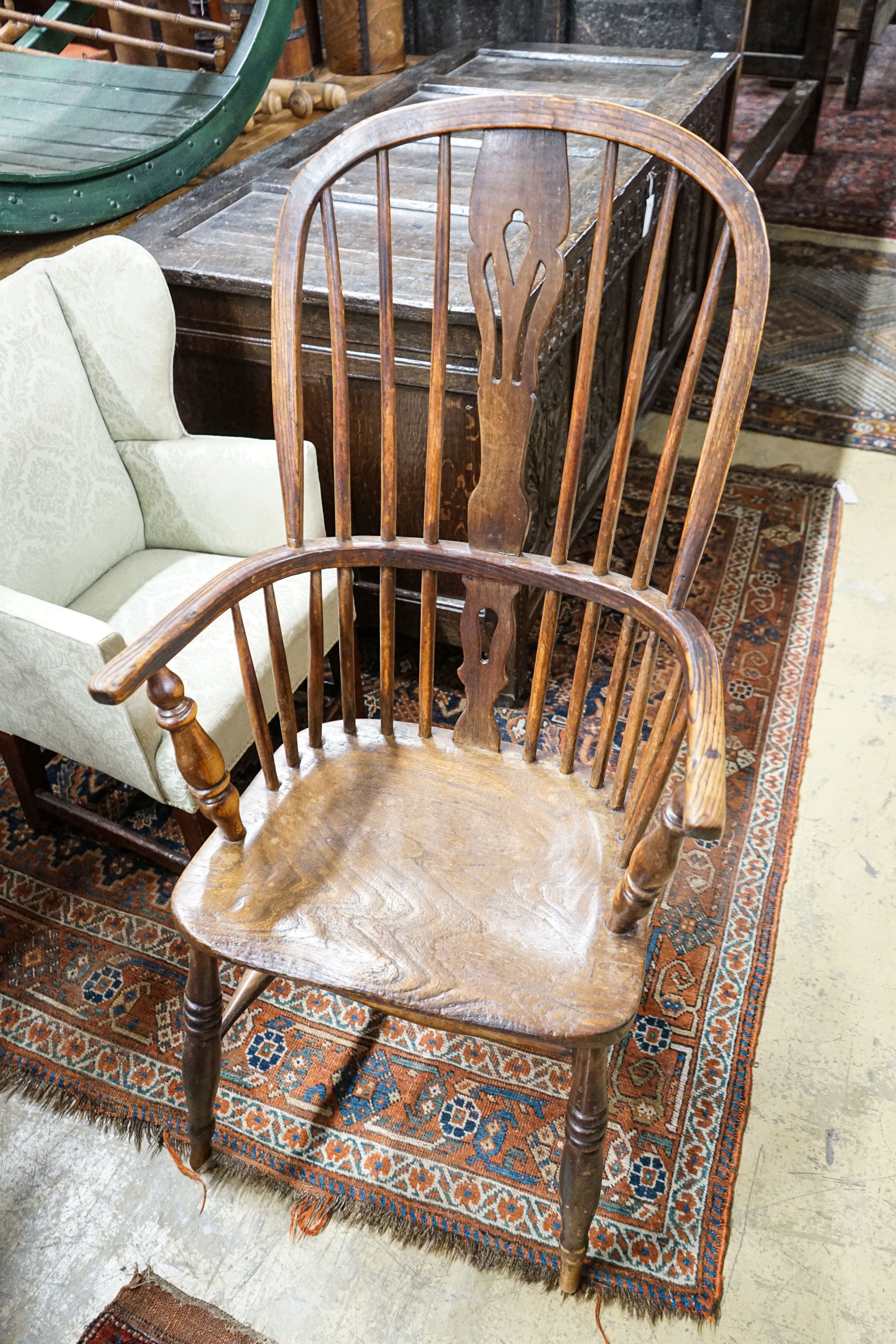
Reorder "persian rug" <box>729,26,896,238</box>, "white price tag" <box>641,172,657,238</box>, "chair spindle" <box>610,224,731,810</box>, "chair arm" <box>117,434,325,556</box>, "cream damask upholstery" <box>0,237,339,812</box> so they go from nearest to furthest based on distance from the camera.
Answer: "chair spindle" <box>610,224,731,810</box>, "cream damask upholstery" <box>0,237,339,812</box>, "chair arm" <box>117,434,325,556</box>, "white price tag" <box>641,172,657,238</box>, "persian rug" <box>729,26,896,238</box>

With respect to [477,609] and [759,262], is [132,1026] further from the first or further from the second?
[759,262]

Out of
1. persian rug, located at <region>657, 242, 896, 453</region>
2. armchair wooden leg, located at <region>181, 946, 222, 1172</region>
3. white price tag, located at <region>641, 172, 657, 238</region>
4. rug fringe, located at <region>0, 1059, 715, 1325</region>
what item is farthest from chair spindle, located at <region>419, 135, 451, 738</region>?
persian rug, located at <region>657, 242, 896, 453</region>

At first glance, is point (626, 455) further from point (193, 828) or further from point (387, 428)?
point (193, 828)

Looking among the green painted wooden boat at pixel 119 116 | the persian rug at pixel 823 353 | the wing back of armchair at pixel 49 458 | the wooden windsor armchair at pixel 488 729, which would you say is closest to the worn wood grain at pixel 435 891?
the wooden windsor armchair at pixel 488 729

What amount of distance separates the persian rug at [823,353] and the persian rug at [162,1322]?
8.62 ft

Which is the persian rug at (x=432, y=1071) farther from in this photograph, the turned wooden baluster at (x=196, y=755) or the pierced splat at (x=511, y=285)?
the pierced splat at (x=511, y=285)

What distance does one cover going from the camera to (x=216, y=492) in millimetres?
1815

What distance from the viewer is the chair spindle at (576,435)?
1.05 meters

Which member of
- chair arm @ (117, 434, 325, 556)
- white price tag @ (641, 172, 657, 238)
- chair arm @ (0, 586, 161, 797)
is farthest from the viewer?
white price tag @ (641, 172, 657, 238)

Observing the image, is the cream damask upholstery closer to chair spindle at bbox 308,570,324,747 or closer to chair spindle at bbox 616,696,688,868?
chair spindle at bbox 308,570,324,747

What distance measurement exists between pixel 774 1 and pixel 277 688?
4.68m

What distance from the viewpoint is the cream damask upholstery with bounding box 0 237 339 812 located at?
4.96ft

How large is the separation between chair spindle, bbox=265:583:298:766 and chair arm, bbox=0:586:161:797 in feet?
0.86

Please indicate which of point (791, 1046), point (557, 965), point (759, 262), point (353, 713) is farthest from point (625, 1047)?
point (759, 262)
